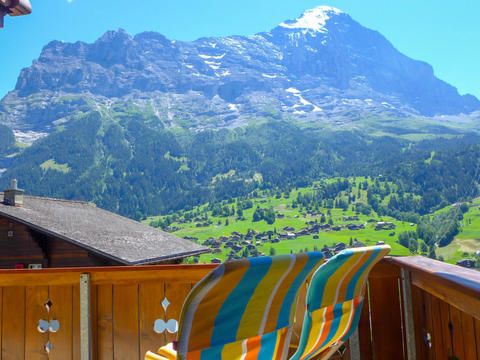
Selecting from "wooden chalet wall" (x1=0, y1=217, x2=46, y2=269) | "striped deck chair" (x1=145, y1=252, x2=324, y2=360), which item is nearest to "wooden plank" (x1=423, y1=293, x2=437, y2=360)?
"striped deck chair" (x1=145, y1=252, x2=324, y2=360)

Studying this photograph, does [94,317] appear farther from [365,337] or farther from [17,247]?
[17,247]

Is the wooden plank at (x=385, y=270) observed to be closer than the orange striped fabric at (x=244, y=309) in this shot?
No

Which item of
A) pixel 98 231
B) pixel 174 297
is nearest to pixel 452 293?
pixel 174 297

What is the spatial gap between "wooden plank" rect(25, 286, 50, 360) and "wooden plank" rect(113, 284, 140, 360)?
425mm

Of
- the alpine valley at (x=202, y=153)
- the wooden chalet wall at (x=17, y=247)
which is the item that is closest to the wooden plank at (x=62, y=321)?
the wooden chalet wall at (x=17, y=247)

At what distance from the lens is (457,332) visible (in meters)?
2.14

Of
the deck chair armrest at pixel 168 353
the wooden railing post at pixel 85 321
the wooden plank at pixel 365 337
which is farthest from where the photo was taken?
the wooden plank at pixel 365 337

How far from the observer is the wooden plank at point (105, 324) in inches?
104

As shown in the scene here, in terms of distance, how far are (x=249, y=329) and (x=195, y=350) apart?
25cm

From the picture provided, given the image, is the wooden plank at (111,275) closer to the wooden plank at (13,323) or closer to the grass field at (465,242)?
the wooden plank at (13,323)

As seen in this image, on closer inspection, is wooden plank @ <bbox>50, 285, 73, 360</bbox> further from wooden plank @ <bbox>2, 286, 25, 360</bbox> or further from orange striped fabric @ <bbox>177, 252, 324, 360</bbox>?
orange striped fabric @ <bbox>177, 252, 324, 360</bbox>

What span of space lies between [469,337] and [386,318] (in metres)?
0.91

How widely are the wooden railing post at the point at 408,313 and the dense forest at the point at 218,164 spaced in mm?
107241

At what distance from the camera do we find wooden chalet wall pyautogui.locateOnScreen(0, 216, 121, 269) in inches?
519
